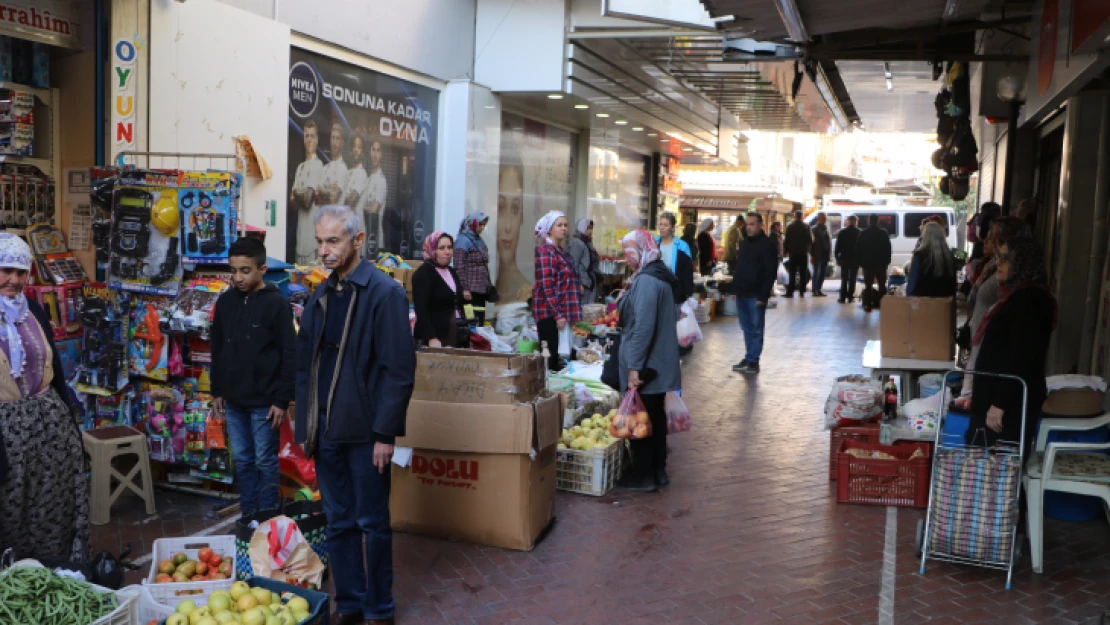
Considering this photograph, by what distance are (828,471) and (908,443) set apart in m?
0.88

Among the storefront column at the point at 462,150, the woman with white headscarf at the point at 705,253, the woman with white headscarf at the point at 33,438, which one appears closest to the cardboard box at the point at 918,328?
the woman with white headscarf at the point at 33,438

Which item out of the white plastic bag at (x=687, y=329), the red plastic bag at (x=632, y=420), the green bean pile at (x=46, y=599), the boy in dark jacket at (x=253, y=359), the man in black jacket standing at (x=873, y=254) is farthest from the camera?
the man in black jacket standing at (x=873, y=254)

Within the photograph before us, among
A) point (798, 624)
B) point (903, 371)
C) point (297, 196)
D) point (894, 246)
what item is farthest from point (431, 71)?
point (894, 246)

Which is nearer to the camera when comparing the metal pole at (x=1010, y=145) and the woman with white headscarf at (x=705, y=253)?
the metal pole at (x=1010, y=145)

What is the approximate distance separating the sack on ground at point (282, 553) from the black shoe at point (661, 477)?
3104 millimetres

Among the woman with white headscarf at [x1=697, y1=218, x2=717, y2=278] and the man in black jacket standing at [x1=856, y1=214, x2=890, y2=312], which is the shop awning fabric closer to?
the man in black jacket standing at [x1=856, y1=214, x2=890, y2=312]

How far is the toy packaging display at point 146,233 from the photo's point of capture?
645cm

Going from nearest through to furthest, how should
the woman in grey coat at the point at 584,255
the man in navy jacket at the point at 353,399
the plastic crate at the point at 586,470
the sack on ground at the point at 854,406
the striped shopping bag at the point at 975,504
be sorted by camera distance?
the man in navy jacket at the point at 353,399 → the striped shopping bag at the point at 975,504 → the plastic crate at the point at 586,470 → the sack on ground at the point at 854,406 → the woman in grey coat at the point at 584,255

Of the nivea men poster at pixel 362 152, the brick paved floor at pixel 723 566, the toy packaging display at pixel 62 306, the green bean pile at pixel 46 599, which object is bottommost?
the brick paved floor at pixel 723 566

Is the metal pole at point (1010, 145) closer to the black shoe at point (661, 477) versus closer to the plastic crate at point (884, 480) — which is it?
the plastic crate at point (884, 480)

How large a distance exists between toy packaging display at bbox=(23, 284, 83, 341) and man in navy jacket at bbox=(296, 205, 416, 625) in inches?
124

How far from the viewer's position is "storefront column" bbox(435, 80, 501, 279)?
42.4 feet

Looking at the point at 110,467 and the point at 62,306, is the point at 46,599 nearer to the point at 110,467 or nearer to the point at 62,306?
the point at 110,467

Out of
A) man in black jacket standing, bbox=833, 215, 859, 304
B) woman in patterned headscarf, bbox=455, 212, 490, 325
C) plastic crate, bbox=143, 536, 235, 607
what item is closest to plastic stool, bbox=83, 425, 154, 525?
plastic crate, bbox=143, 536, 235, 607
